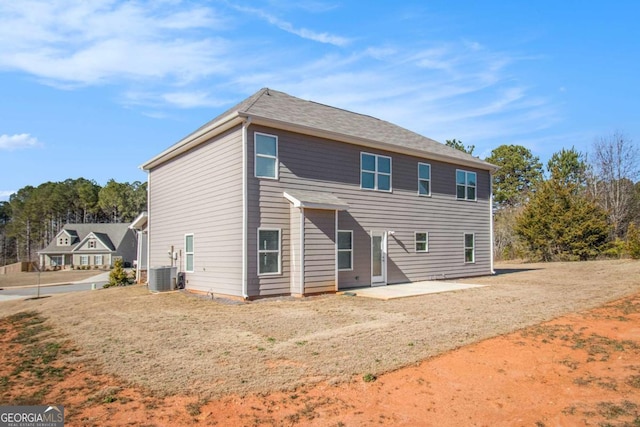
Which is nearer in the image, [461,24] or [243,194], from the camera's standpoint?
[243,194]

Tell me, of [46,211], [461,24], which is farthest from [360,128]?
[46,211]

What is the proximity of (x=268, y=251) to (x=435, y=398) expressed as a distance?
24.2 feet

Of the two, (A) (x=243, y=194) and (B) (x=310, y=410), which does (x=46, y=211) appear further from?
(B) (x=310, y=410)

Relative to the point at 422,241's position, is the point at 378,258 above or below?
below

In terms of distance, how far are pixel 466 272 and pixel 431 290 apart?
566cm

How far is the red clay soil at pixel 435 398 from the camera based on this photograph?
4176mm

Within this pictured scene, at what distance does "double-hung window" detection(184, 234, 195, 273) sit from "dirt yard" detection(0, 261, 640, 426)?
12.5 feet

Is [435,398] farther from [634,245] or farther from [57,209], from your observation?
[57,209]

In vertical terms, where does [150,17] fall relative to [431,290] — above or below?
above

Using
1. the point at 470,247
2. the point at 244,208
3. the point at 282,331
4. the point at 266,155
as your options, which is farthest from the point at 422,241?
the point at 282,331

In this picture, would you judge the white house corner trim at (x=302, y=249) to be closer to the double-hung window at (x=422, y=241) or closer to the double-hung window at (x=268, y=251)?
the double-hung window at (x=268, y=251)

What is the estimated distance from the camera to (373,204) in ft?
46.7

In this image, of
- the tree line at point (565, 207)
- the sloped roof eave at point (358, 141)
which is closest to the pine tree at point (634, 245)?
the tree line at point (565, 207)

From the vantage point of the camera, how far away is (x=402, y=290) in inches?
496
